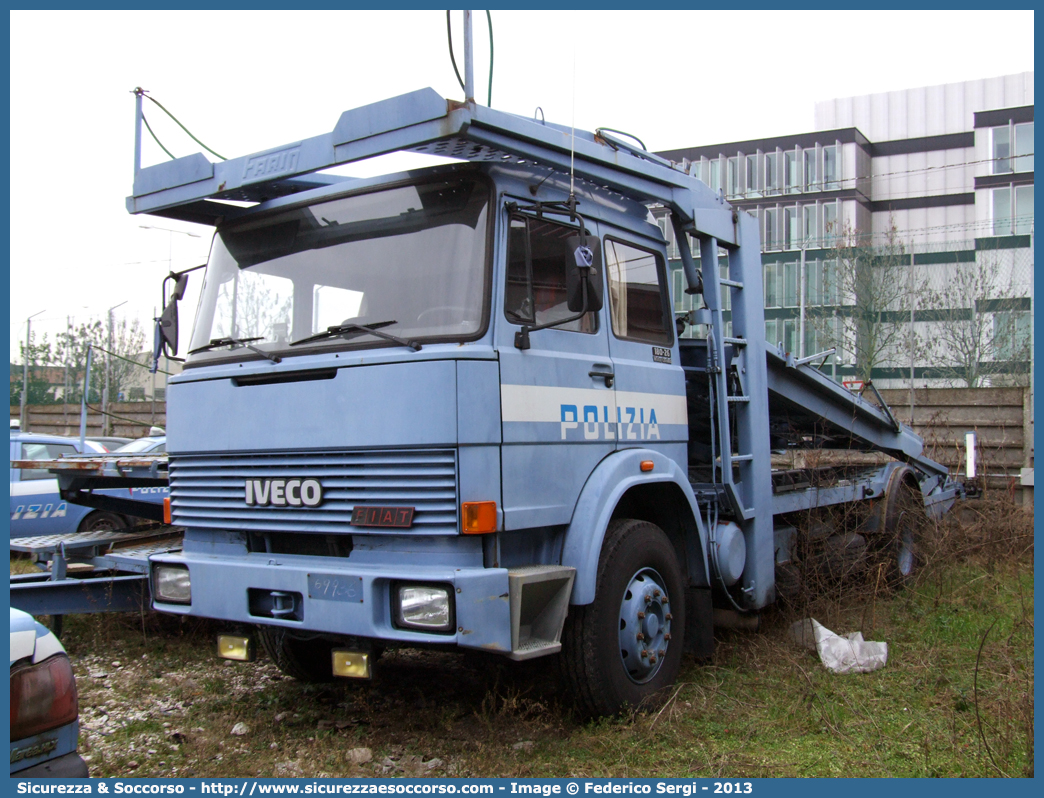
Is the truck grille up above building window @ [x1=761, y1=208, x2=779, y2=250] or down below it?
below

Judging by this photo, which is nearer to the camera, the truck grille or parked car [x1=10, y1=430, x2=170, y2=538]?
the truck grille

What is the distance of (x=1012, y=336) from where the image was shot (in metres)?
24.2

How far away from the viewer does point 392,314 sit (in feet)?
13.7

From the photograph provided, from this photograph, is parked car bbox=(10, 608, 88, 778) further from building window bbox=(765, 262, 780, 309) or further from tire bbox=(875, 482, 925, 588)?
building window bbox=(765, 262, 780, 309)

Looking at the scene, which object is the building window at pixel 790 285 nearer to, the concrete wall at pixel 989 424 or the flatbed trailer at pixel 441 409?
the concrete wall at pixel 989 424

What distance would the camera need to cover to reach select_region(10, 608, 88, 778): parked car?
2602mm

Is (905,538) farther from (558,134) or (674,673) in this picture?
(558,134)

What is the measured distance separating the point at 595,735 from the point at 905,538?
4902 millimetres

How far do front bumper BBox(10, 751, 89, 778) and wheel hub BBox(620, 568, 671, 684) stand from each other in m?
2.58

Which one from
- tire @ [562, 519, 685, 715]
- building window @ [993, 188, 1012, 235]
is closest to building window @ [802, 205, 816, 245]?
building window @ [993, 188, 1012, 235]

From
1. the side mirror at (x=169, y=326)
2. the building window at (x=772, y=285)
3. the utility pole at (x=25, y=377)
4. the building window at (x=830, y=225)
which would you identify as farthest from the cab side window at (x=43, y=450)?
the building window at (x=830, y=225)

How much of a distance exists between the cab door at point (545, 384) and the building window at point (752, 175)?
32690 millimetres

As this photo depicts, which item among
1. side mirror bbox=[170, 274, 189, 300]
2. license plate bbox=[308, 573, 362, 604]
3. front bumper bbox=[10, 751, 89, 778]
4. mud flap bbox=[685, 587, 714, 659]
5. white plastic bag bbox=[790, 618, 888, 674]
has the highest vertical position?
side mirror bbox=[170, 274, 189, 300]

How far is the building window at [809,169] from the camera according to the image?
35.3 metres
